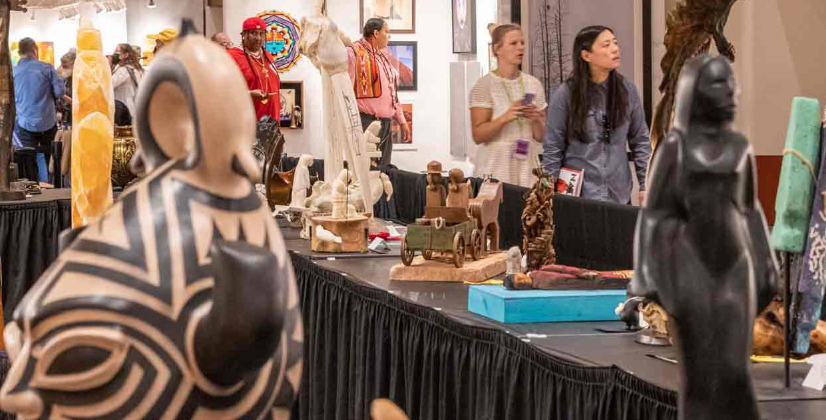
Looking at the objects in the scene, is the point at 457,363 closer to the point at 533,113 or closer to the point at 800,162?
the point at 800,162

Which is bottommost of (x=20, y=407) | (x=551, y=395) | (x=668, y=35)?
(x=551, y=395)

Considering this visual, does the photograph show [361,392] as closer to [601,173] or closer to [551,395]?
[551,395]

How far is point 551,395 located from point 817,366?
0.55 m

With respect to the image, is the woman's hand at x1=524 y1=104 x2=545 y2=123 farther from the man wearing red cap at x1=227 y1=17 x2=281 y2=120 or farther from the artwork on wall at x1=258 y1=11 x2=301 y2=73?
the artwork on wall at x1=258 y1=11 x2=301 y2=73

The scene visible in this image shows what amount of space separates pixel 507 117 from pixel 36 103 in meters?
6.28

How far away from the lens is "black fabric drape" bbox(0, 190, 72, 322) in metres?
5.81

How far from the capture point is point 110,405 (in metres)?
1.02

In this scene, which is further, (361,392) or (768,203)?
(768,203)

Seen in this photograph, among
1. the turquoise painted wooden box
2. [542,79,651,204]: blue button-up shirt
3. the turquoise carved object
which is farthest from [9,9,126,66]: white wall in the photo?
the turquoise carved object

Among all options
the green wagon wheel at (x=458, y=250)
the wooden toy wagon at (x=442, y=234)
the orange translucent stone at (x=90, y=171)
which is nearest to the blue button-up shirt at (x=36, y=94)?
the wooden toy wagon at (x=442, y=234)

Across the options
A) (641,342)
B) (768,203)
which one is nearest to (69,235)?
(641,342)

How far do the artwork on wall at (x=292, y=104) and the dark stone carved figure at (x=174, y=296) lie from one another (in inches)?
427

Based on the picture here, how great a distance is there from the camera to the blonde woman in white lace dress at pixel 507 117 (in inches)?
215

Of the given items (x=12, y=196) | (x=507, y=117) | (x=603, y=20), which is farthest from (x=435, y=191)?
(x=603, y=20)
